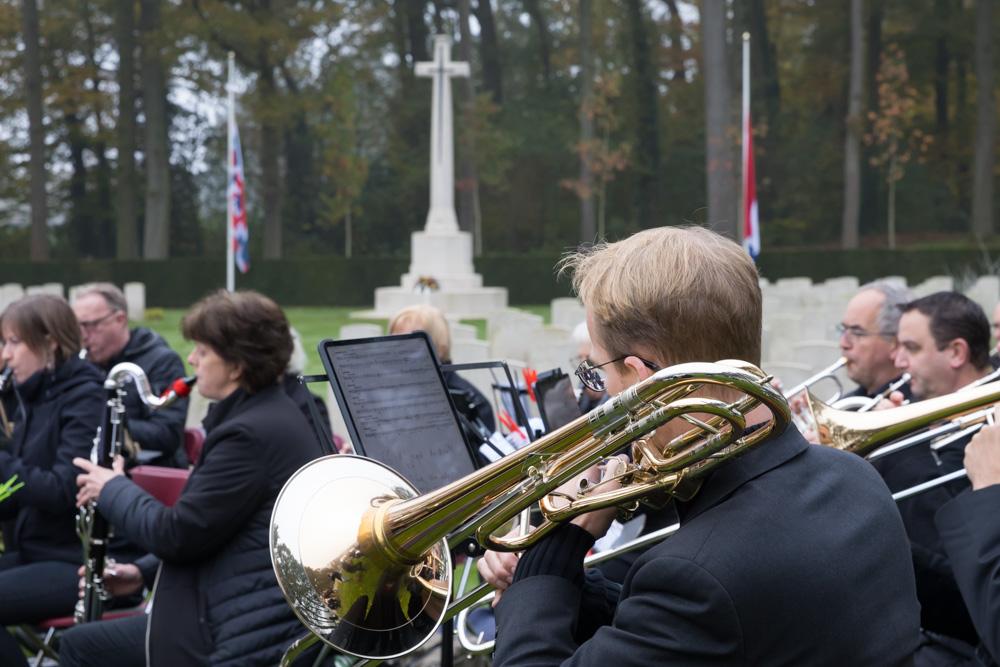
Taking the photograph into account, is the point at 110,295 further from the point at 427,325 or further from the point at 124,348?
the point at 427,325

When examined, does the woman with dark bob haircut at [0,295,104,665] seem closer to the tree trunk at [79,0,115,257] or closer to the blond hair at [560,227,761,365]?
the blond hair at [560,227,761,365]

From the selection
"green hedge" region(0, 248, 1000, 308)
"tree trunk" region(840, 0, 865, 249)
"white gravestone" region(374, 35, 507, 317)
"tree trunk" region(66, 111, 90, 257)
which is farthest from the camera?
"tree trunk" region(66, 111, 90, 257)

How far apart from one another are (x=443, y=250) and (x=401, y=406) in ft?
71.5

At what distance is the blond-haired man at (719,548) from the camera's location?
1.57m

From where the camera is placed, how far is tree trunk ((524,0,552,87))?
41.0m

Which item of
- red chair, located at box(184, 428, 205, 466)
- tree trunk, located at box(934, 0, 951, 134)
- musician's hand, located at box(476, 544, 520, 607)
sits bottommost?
red chair, located at box(184, 428, 205, 466)

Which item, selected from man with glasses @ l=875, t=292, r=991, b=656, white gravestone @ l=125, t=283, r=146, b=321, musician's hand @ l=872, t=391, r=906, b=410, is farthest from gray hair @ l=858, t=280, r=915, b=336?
white gravestone @ l=125, t=283, r=146, b=321

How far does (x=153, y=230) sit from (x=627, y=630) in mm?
29818

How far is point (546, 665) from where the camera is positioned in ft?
5.75

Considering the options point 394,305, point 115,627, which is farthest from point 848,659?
point 394,305

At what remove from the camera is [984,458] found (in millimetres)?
2514

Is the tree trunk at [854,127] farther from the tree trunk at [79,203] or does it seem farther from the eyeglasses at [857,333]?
the eyeglasses at [857,333]

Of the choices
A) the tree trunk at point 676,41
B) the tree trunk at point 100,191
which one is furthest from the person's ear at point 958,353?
the tree trunk at point 676,41

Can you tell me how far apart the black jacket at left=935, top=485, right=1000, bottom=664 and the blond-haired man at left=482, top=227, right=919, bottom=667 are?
24.1 inches
